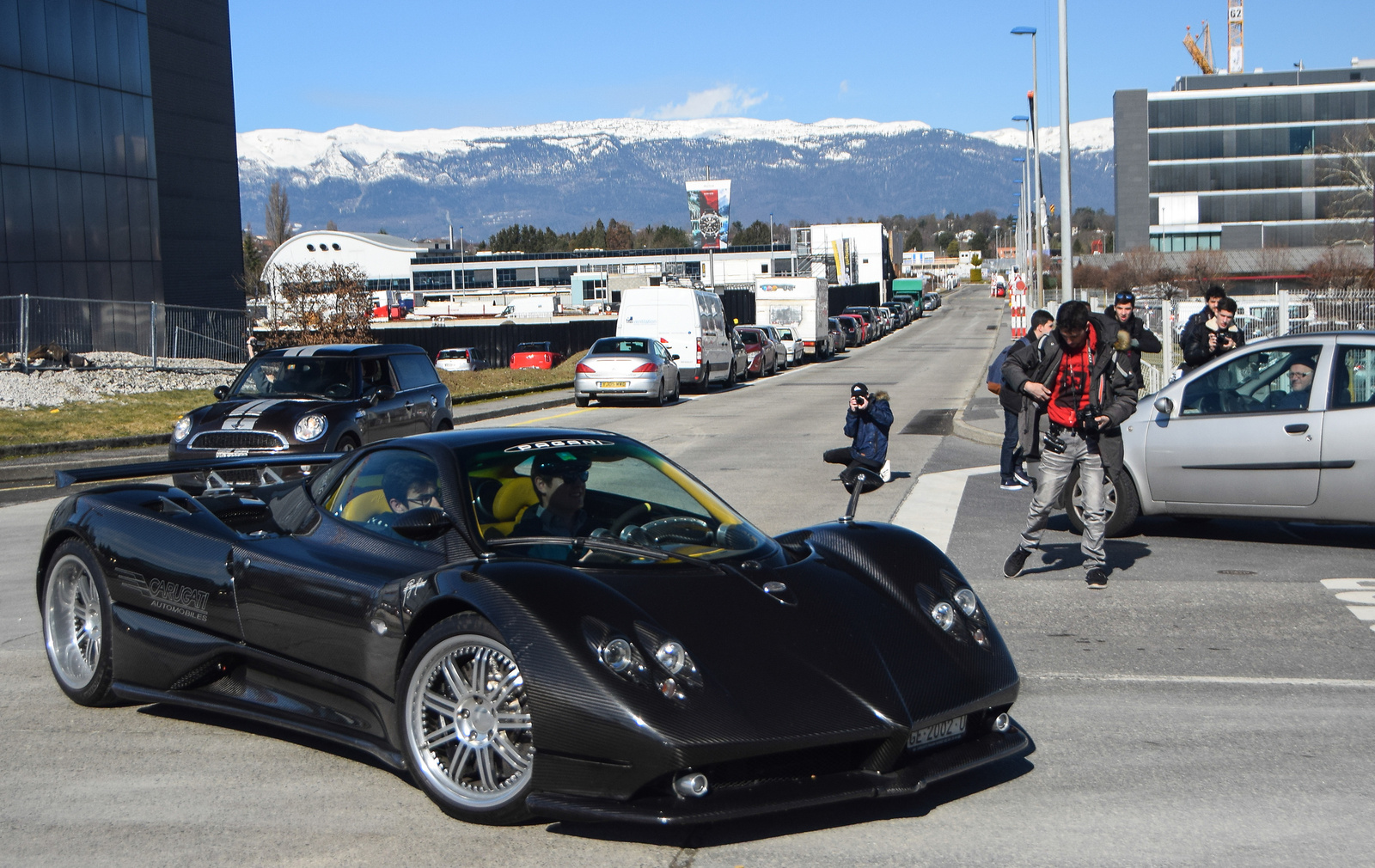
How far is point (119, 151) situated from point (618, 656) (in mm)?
38530

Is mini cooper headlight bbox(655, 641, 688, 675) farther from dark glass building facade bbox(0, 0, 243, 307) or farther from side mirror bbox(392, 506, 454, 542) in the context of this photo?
dark glass building facade bbox(0, 0, 243, 307)

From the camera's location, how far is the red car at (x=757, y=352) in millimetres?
38219

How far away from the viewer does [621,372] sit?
26422 mm

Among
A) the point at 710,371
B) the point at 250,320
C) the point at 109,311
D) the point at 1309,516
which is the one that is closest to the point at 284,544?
the point at 1309,516

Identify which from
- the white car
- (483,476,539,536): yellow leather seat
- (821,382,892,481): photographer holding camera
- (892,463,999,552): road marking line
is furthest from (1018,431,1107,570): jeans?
the white car

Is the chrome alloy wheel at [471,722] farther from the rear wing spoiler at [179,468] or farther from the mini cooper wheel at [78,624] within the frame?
the rear wing spoiler at [179,468]

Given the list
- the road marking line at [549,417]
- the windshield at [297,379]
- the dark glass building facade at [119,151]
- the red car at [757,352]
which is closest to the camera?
the windshield at [297,379]

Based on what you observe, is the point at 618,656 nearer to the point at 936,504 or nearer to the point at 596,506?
the point at 596,506

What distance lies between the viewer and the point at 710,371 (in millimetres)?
32344

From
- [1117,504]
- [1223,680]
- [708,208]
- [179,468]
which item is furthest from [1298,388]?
[708,208]

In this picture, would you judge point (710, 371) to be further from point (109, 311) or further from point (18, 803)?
point (18, 803)

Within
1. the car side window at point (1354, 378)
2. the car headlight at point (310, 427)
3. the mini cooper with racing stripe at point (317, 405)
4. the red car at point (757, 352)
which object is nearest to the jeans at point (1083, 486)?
the car side window at point (1354, 378)

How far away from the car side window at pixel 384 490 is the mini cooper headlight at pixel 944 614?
194 cm

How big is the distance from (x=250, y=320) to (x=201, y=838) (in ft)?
118
